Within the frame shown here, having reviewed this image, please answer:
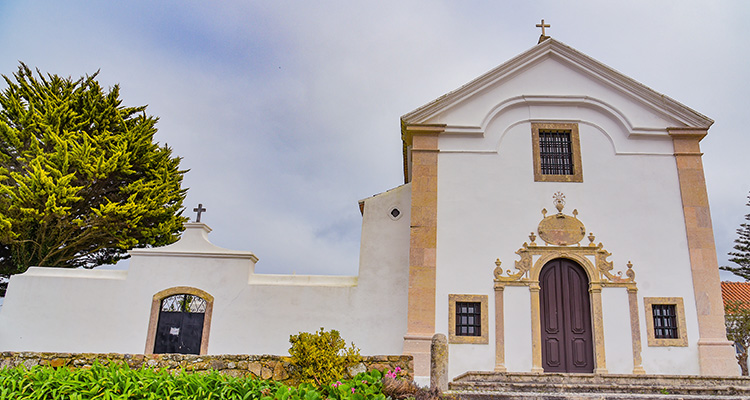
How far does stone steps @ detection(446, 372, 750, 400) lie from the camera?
7.82 meters

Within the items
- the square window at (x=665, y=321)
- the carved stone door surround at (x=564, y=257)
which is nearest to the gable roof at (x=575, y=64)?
the carved stone door surround at (x=564, y=257)

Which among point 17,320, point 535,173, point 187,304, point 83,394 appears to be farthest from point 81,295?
point 535,173

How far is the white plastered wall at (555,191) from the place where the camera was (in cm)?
1207

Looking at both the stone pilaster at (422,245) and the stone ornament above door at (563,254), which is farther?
the stone ornament above door at (563,254)

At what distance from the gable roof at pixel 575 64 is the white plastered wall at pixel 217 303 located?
11.1 feet

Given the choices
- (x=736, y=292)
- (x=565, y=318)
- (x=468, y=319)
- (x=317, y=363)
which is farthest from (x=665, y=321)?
(x=736, y=292)

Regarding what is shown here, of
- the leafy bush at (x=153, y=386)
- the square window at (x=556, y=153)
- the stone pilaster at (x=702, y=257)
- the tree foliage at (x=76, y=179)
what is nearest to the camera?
the leafy bush at (x=153, y=386)

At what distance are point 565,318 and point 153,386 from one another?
28.8 feet

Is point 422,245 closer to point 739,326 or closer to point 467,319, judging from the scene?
point 467,319

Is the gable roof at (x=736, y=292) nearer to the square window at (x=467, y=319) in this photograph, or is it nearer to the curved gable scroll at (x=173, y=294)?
the square window at (x=467, y=319)

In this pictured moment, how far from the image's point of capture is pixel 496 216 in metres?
12.9

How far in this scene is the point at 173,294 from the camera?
13.9 metres

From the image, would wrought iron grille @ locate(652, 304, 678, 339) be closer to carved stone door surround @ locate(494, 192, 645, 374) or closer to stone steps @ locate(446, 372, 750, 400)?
carved stone door surround @ locate(494, 192, 645, 374)

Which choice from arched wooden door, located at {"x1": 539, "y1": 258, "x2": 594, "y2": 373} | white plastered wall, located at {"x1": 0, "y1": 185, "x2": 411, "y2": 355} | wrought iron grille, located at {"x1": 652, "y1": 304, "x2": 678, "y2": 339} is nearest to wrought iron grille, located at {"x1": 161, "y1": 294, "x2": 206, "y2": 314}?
white plastered wall, located at {"x1": 0, "y1": 185, "x2": 411, "y2": 355}
